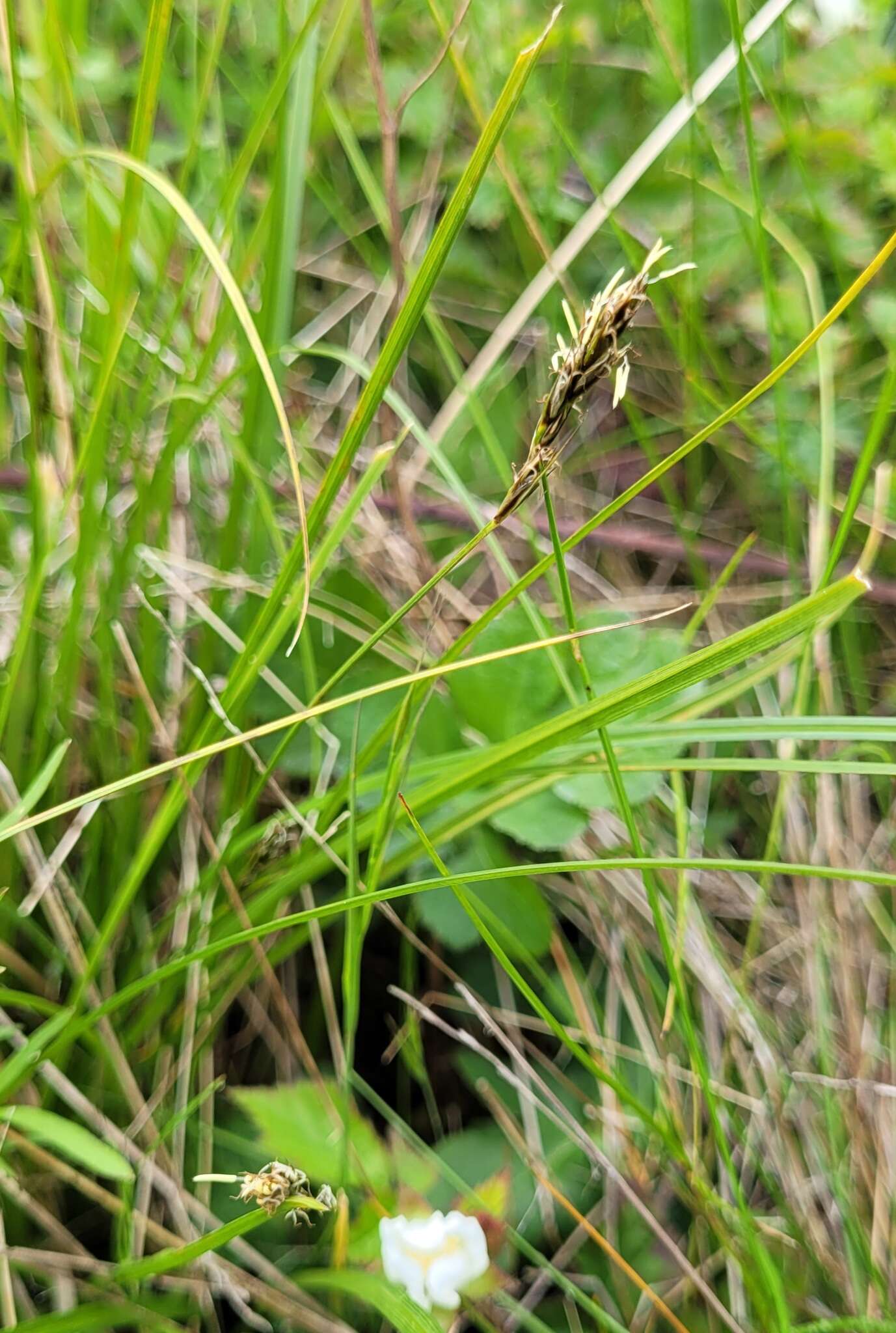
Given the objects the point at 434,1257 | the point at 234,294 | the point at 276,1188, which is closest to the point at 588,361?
the point at 234,294

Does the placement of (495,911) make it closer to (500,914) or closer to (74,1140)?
(500,914)

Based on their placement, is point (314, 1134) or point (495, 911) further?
point (495, 911)

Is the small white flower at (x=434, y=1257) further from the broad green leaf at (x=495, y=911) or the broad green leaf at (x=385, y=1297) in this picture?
the broad green leaf at (x=495, y=911)

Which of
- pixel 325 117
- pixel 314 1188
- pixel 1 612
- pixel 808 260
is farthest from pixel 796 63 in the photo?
pixel 314 1188

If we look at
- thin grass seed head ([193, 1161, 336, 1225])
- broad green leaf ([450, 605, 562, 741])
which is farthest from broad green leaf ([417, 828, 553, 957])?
thin grass seed head ([193, 1161, 336, 1225])

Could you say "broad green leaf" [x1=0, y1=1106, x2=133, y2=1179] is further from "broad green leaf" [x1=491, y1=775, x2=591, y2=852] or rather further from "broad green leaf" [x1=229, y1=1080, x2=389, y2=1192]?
"broad green leaf" [x1=491, y1=775, x2=591, y2=852]

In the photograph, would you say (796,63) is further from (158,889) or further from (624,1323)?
(624,1323)
